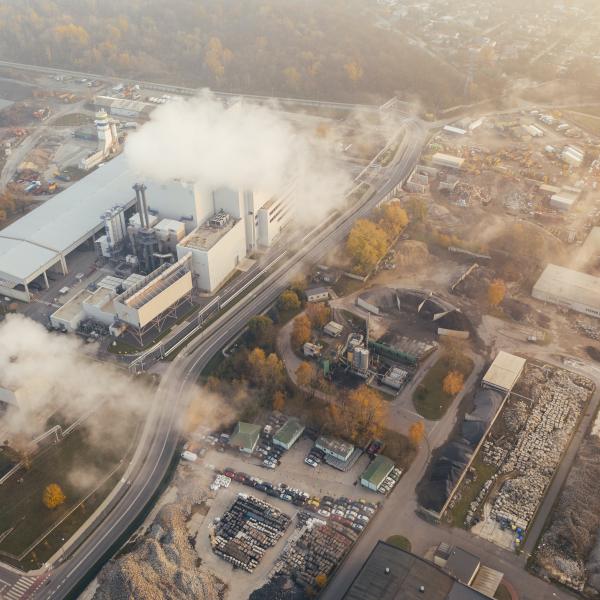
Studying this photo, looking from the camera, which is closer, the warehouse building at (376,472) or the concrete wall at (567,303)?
the warehouse building at (376,472)

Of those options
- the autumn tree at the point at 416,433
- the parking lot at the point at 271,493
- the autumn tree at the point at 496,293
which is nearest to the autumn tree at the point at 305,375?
the parking lot at the point at 271,493

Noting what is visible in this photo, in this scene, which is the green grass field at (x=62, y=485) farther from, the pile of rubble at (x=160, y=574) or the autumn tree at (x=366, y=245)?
the autumn tree at (x=366, y=245)

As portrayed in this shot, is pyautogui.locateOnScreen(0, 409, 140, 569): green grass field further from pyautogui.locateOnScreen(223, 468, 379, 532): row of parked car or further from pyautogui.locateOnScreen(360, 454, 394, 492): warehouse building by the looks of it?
pyautogui.locateOnScreen(360, 454, 394, 492): warehouse building

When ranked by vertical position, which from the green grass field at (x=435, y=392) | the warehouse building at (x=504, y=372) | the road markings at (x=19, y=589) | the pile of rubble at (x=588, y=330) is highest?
the warehouse building at (x=504, y=372)

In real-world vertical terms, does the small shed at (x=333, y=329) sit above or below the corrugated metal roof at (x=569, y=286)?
below

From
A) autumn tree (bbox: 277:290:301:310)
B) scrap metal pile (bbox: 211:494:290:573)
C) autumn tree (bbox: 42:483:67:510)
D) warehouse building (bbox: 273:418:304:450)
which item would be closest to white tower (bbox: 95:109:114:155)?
autumn tree (bbox: 277:290:301:310)
